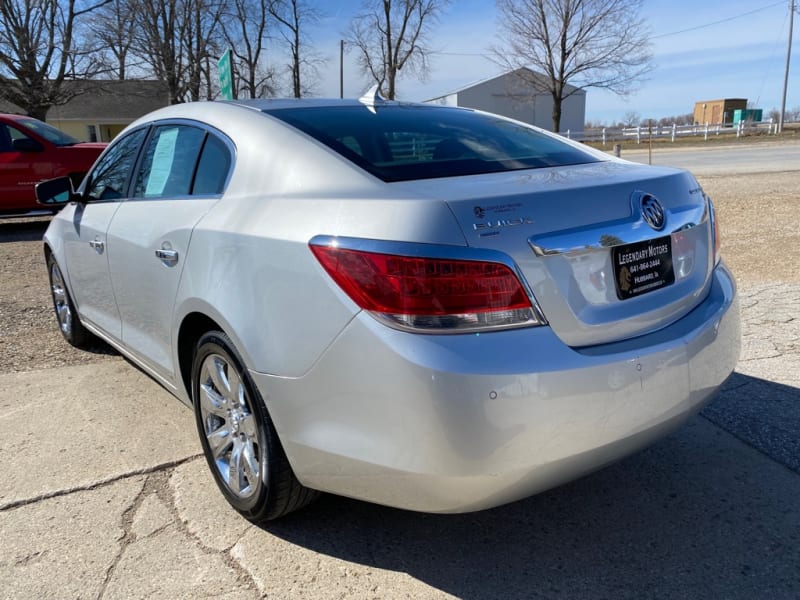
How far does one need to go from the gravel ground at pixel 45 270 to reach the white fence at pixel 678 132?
28.9m

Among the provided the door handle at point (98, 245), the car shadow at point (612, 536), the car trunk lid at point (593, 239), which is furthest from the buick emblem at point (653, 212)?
the door handle at point (98, 245)

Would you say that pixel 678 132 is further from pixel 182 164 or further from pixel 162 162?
pixel 182 164

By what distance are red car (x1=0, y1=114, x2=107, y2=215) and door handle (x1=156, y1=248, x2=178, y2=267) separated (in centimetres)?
818

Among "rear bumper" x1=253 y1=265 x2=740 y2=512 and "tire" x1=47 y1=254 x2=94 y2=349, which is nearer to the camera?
"rear bumper" x1=253 y1=265 x2=740 y2=512

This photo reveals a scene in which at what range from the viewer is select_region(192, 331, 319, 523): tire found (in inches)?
93.9

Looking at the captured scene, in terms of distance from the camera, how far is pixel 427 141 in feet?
9.22

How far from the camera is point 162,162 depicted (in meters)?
3.28

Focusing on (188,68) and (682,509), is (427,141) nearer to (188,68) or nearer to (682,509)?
(682,509)

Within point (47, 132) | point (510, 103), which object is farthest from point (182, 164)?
point (510, 103)

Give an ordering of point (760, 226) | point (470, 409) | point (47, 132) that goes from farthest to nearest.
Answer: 1. point (47, 132)
2. point (760, 226)
3. point (470, 409)

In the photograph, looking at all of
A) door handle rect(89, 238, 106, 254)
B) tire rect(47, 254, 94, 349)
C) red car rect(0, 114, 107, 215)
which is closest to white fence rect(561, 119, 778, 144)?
red car rect(0, 114, 107, 215)

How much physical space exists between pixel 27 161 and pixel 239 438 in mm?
9373

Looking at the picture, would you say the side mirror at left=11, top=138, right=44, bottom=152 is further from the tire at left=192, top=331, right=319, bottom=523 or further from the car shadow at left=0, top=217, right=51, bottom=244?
the tire at left=192, top=331, right=319, bottom=523

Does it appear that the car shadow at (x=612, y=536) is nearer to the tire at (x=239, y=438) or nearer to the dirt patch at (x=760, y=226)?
the tire at (x=239, y=438)
